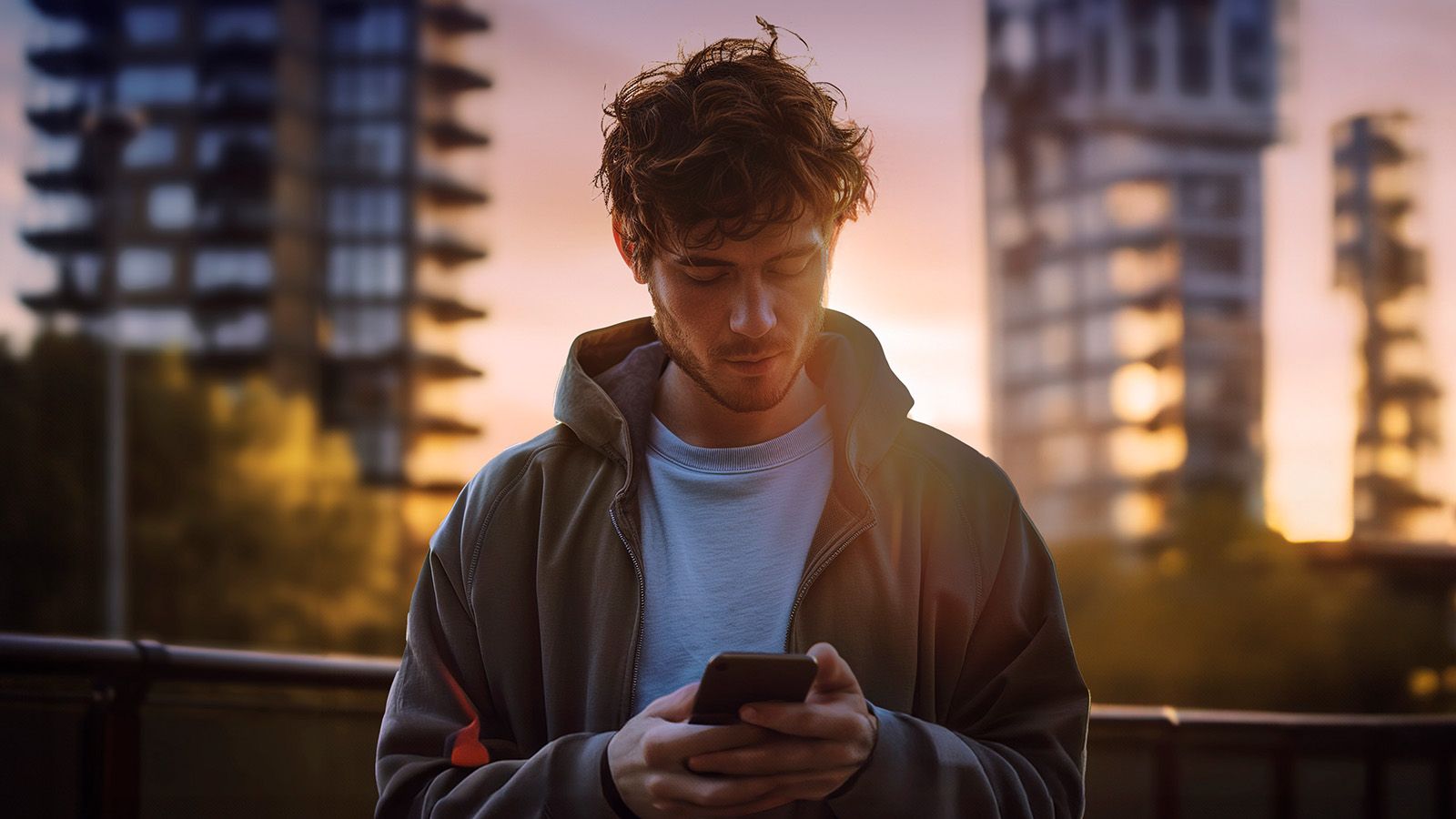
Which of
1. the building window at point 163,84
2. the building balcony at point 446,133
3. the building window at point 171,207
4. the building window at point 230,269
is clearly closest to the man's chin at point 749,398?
the building window at point 230,269

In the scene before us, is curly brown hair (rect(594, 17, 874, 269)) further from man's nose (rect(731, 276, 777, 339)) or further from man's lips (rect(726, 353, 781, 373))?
man's lips (rect(726, 353, 781, 373))

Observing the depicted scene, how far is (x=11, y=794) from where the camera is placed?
337cm

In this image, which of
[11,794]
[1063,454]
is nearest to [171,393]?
[11,794]

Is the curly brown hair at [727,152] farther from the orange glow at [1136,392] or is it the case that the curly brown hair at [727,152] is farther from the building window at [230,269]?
the orange glow at [1136,392]

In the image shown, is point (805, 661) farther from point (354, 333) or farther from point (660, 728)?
point (354, 333)

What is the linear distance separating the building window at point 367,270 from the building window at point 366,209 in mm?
1031

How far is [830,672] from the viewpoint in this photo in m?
1.88

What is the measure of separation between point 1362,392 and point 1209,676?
37.8 metres

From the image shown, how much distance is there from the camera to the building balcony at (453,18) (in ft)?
243

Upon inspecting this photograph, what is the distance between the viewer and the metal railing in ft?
11.0

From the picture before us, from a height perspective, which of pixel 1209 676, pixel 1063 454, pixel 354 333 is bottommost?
pixel 1209 676

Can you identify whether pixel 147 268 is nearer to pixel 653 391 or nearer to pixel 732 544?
pixel 653 391

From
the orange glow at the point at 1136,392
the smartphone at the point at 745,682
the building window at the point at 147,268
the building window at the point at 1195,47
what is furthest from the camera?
the building window at the point at 1195,47

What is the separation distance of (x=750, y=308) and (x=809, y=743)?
712 mm
